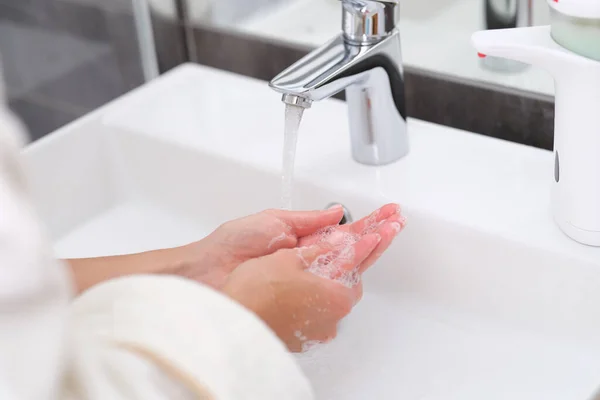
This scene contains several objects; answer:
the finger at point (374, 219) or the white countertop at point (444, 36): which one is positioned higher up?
the white countertop at point (444, 36)

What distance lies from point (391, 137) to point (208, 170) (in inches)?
7.4

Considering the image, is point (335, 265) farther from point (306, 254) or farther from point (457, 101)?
point (457, 101)

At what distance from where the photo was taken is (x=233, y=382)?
0.37m

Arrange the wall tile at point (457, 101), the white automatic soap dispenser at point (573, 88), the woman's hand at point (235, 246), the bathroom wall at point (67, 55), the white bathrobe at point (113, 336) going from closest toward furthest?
the white bathrobe at point (113, 336)
the white automatic soap dispenser at point (573, 88)
the woman's hand at point (235, 246)
the wall tile at point (457, 101)
the bathroom wall at point (67, 55)

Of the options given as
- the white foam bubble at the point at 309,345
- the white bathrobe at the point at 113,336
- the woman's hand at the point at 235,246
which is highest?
the white bathrobe at the point at 113,336

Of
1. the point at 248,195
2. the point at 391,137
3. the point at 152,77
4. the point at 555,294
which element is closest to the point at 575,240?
the point at 555,294

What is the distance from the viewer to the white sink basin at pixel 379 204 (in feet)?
1.93

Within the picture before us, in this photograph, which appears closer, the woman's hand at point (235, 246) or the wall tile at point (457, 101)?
the woman's hand at point (235, 246)

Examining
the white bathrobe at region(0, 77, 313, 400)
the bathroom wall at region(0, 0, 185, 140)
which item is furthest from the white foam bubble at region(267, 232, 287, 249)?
the bathroom wall at region(0, 0, 185, 140)

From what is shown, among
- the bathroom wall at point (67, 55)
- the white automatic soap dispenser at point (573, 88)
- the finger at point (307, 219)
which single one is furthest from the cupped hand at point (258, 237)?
the bathroom wall at point (67, 55)

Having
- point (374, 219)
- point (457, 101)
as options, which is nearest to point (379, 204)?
point (374, 219)

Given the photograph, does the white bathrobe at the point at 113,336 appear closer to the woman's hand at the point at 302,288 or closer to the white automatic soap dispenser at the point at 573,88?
the woman's hand at the point at 302,288

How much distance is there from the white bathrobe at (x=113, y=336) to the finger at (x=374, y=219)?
0.20 metres

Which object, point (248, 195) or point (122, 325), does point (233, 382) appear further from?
point (248, 195)
